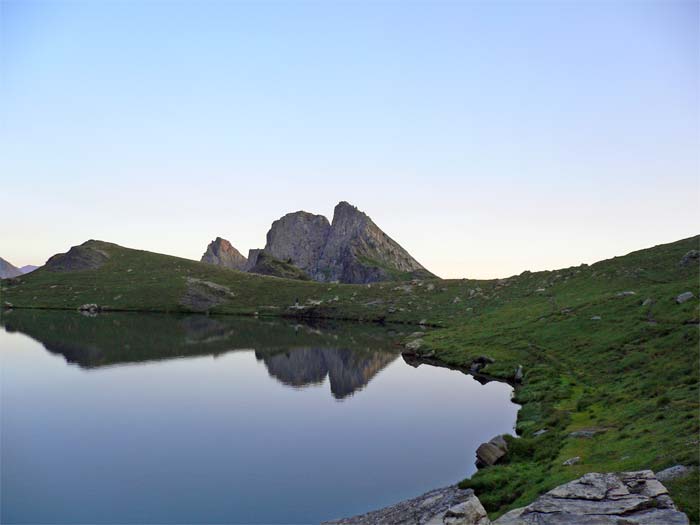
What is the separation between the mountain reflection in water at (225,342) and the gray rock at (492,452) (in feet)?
95.6

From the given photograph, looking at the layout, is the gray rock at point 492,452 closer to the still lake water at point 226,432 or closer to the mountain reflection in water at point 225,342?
the still lake water at point 226,432

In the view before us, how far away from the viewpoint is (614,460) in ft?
96.3

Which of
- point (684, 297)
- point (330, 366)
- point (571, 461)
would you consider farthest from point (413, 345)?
point (571, 461)

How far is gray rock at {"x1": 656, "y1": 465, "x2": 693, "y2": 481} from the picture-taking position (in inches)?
917

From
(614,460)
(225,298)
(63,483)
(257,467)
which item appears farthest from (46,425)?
(225,298)

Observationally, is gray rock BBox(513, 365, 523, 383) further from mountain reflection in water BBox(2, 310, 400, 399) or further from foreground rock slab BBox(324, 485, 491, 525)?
foreground rock slab BBox(324, 485, 491, 525)

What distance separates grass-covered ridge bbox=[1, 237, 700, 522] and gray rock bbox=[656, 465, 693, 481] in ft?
2.28

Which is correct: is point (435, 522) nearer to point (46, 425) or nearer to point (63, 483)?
point (63, 483)

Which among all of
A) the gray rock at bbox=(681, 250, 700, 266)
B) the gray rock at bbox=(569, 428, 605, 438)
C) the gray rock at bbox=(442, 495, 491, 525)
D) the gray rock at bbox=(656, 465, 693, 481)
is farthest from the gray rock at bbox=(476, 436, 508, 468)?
the gray rock at bbox=(681, 250, 700, 266)

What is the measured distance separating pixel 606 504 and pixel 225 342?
10230 cm

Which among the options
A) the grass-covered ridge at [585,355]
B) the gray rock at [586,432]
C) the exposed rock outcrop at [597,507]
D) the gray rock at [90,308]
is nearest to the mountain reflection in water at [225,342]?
the gray rock at [90,308]

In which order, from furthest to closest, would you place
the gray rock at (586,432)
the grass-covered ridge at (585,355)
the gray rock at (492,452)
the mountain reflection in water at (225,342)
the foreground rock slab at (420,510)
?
the mountain reflection in water at (225,342) < the gray rock at (492,452) < the gray rock at (586,432) < the grass-covered ridge at (585,355) < the foreground rock slab at (420,510)

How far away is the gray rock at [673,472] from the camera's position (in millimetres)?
23281

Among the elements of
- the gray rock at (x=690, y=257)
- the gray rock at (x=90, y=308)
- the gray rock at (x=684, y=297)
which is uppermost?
the gray rock at (x=690, y=257)
